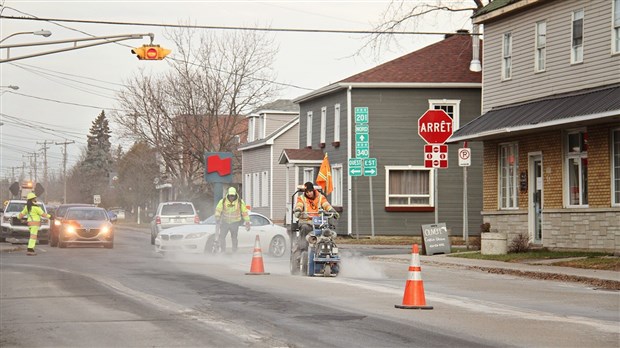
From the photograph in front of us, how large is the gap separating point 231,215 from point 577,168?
30.3 ft

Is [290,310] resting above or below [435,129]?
below

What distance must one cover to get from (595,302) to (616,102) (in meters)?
9.28

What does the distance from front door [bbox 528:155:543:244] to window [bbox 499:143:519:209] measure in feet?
3.03

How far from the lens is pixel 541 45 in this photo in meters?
31.1

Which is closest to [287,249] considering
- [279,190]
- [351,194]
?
[351,194]

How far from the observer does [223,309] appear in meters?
15.1

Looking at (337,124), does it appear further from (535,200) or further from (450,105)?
(535,200)

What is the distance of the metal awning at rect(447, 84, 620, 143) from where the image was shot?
2570 centimetres

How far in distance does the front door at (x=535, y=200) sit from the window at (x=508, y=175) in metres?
0.92

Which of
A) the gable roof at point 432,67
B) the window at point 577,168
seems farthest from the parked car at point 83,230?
the window at point 577,168

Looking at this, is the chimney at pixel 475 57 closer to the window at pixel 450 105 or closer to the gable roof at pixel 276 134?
the window at pixel 450 105

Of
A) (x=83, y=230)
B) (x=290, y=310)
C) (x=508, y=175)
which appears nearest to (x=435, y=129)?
(x=508, y=175)

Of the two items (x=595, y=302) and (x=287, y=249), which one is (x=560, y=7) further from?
(x=595, y=302)

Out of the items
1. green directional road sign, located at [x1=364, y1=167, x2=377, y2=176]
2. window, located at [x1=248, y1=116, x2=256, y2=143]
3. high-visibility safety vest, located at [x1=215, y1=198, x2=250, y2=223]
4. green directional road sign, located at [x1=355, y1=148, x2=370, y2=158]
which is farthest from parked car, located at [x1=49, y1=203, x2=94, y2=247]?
window, located at [x1=248, y1=116, x2=256, y2=143]
